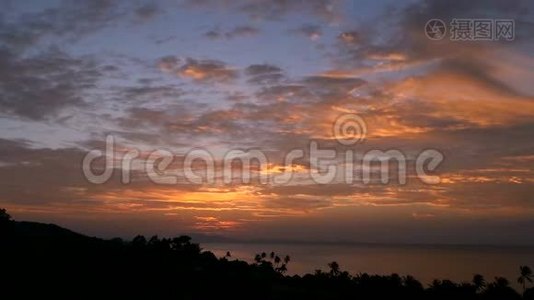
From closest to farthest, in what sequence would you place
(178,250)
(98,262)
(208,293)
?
(98,262) → (208,293) → (178,250)

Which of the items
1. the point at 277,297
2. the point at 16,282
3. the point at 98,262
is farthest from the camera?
→ the point at 277,297

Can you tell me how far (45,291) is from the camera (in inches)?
1206

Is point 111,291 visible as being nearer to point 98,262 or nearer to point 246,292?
point 98,262

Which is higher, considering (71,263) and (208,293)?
(71,263)

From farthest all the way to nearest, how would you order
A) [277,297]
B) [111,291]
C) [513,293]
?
[513,293]
[277,297]
[111,291]

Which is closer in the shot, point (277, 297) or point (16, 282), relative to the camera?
point (16, 282)

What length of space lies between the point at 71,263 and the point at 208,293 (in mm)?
10996

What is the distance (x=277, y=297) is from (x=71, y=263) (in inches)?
715

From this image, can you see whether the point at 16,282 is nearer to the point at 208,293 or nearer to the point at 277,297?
the point at 208,293

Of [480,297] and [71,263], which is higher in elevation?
[71,263]

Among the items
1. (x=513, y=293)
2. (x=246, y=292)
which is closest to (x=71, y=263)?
(x=246, y=292)

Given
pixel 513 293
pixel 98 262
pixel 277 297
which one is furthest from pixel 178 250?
pixel 513 293

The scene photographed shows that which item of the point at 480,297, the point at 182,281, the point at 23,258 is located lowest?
the point at 480,297

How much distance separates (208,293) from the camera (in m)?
Answer: 40.8
